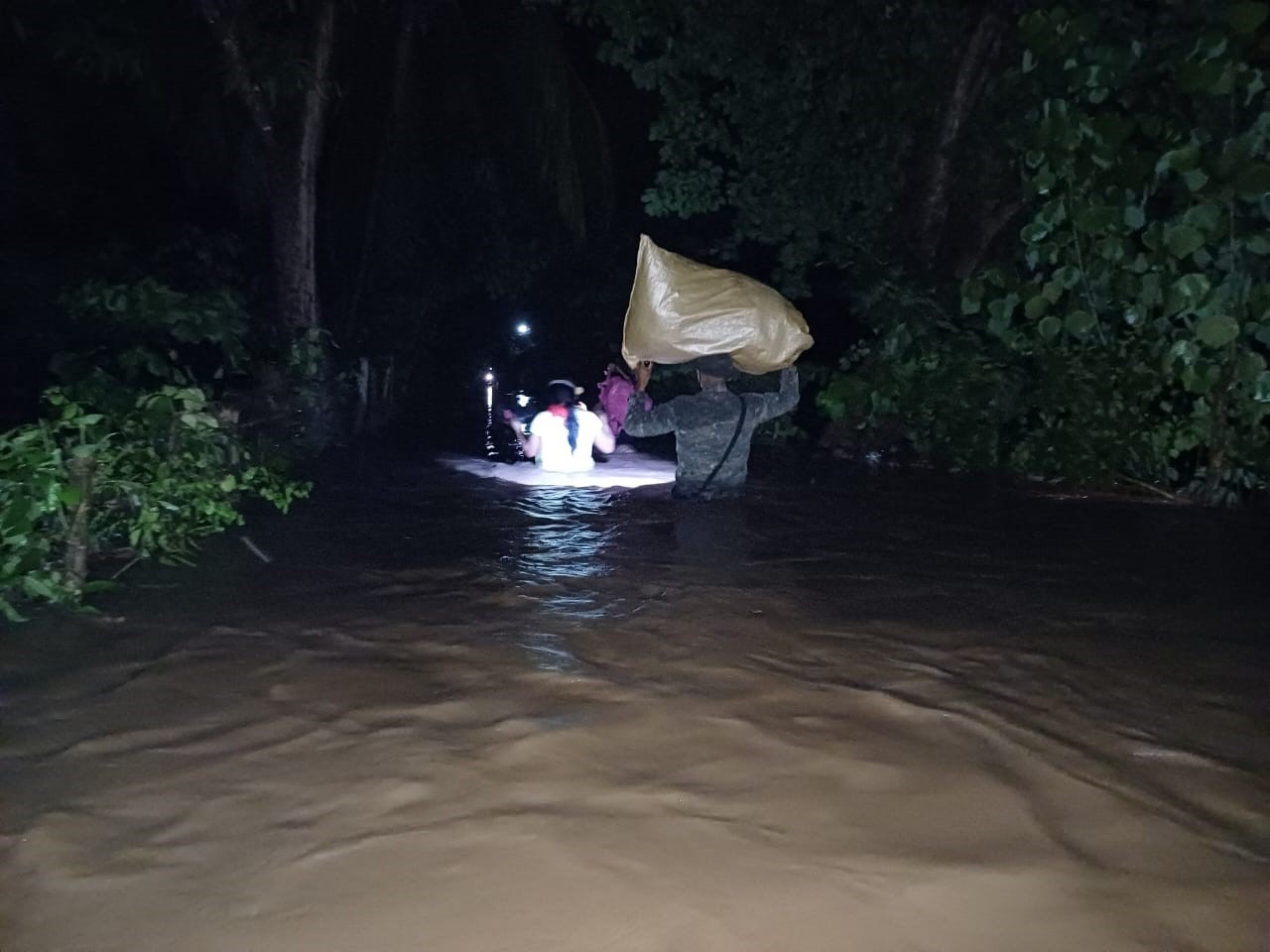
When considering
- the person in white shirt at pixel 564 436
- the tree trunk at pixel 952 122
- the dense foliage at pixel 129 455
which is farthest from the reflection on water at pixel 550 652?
the tree trunk at pixel 952 122

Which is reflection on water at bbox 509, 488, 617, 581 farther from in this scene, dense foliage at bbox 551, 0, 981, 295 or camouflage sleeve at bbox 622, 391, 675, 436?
dense foliage at bbox 551, 0, 981, 295

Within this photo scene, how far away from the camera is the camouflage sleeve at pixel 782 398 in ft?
26.3

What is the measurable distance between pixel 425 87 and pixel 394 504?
6.69m

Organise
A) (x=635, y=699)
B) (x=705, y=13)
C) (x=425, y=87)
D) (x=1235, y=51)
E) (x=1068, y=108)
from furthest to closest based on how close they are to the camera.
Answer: (x=425, y=87) → (x=705, y=13) → (x=1068, y=108) → (x=1235, y=51) → (x=635, y=699)

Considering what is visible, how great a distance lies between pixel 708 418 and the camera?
8.19 meters

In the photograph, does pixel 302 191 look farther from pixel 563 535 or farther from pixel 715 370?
pixel 563 535

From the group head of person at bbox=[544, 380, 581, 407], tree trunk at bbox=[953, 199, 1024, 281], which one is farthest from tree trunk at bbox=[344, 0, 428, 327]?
tree trunk at bbox=[953, 199, 1024, 281]

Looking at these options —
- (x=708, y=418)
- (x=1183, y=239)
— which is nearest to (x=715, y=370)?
(x=708, y=418)

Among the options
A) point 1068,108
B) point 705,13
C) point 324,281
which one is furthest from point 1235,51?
point 324,281

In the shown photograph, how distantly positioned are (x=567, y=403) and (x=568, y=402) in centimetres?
2

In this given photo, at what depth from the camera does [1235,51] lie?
7.66 meters

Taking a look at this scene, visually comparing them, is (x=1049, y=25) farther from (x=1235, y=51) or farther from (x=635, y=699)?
(x=635, y=699)

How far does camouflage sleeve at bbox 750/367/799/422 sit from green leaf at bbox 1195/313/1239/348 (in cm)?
291

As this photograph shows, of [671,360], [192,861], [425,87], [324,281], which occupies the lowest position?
[192,861]
